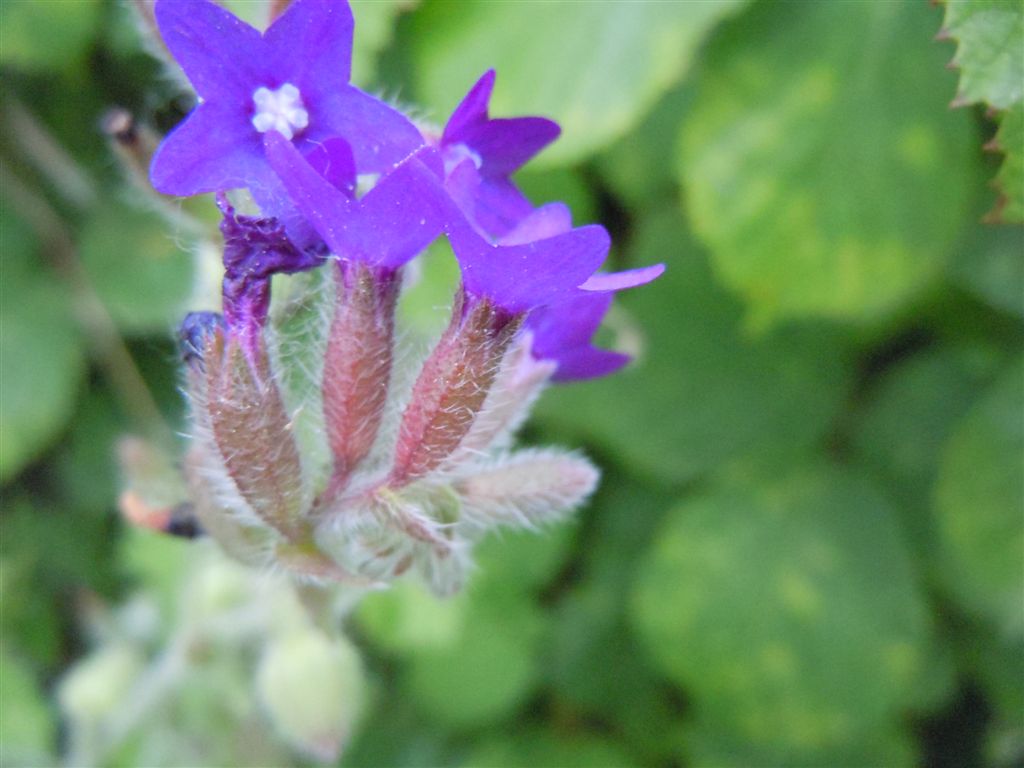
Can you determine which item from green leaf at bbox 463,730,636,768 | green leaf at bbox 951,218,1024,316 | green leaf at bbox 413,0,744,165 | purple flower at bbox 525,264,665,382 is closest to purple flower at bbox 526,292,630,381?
purple flower at bbox 525,264,665,382

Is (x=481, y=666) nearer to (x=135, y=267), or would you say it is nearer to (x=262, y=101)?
(x=135, y=267)

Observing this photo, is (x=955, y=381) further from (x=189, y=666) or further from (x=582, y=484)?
(x=189, y=666)

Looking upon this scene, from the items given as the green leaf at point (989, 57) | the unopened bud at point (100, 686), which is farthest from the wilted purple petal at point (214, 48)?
the unopened bud at point (100, 686)

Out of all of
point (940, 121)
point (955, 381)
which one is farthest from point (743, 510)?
point (940, 121)

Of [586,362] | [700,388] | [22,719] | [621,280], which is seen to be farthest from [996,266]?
[22,719]

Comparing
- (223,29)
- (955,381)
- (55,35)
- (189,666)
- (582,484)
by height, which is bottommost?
(955,381)

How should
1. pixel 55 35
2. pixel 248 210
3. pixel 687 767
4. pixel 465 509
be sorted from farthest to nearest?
1. pixel 687 767
2. pixel 55 35
3. pixel 465 509
4. pixel 248 210

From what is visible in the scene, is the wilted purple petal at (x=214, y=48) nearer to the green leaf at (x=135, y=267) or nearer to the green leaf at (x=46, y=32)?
the green leaf at (x=46, y=32)

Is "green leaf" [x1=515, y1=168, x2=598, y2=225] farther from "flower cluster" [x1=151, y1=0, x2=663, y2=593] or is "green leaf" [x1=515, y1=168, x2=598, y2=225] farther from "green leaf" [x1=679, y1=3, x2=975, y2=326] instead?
"flower cluster" [x1=151, y1=0, x2=663, y2=593]
